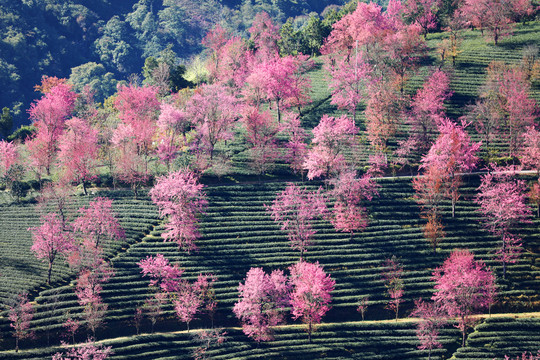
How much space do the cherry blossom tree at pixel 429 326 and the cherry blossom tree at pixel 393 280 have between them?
7.68 feet

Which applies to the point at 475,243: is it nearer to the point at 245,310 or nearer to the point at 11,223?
the point at 245,310

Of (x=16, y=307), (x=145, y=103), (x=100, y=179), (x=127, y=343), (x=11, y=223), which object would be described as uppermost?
(x=145, y=103)

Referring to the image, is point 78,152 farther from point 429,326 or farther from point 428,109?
point 429,326

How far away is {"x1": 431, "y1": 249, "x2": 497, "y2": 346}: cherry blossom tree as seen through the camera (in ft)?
201

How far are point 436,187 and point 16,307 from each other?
160 ft

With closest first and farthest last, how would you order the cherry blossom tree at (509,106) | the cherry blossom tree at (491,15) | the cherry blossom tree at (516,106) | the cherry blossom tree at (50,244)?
the cherry blossom tree at (50,244) → the cherry blossom tree at (516,106) → the cherry blossom tree at (509,106) → the cherry blossom tree at (491,15)

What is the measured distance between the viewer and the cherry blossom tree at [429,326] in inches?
2334

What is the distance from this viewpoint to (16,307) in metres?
59.7

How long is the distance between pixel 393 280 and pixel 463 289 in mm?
7904

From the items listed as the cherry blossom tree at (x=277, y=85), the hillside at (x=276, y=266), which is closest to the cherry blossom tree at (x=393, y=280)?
the hillside at (x=276, y=266)

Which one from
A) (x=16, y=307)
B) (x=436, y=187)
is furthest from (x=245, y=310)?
(x=436, y=187)

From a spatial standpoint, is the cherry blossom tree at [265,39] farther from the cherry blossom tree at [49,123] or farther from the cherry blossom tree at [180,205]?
the cherry blossom tree at [180,205]

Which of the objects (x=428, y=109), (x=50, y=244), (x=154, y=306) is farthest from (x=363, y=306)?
(x=428, y=109)

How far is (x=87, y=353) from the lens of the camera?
5750 cm
